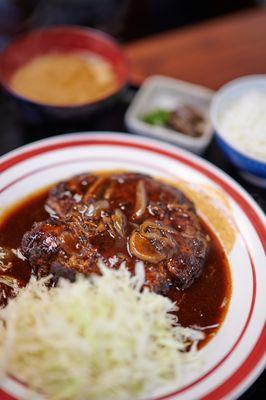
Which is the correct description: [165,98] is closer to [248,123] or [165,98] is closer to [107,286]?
[248,123]

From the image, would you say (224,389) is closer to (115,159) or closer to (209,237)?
(209,237)

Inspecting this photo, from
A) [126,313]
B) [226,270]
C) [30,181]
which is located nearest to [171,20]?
[30,181]

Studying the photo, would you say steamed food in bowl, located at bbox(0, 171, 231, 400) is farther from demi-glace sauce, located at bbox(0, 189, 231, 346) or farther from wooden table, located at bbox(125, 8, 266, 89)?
wooden table, located at bbox(125, 8, 266, 89)

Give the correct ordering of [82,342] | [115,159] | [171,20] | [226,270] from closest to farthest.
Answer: [82,342] < [226,270] < [115,159] < [171,20]

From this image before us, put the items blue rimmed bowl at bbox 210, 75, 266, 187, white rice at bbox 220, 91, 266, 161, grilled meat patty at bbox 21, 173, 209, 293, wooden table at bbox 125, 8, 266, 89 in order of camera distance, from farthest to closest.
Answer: wooden table at bbox 125, 8, 266, 89, white rice at bbox 220, 91, 266, 161, blue rimmed bowl at bbox 210, 75, 266, 187, grilled meat patty at bbox 21, 173, 209, 293

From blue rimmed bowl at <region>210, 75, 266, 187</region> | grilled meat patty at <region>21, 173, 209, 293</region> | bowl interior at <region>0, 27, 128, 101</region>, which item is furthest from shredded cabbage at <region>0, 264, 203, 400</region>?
bowl interior at <region>0, 27, 128, 101</region>

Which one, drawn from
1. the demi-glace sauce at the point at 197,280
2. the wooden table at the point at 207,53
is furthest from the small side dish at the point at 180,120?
the demi-glace sauce at the point at 197,280
